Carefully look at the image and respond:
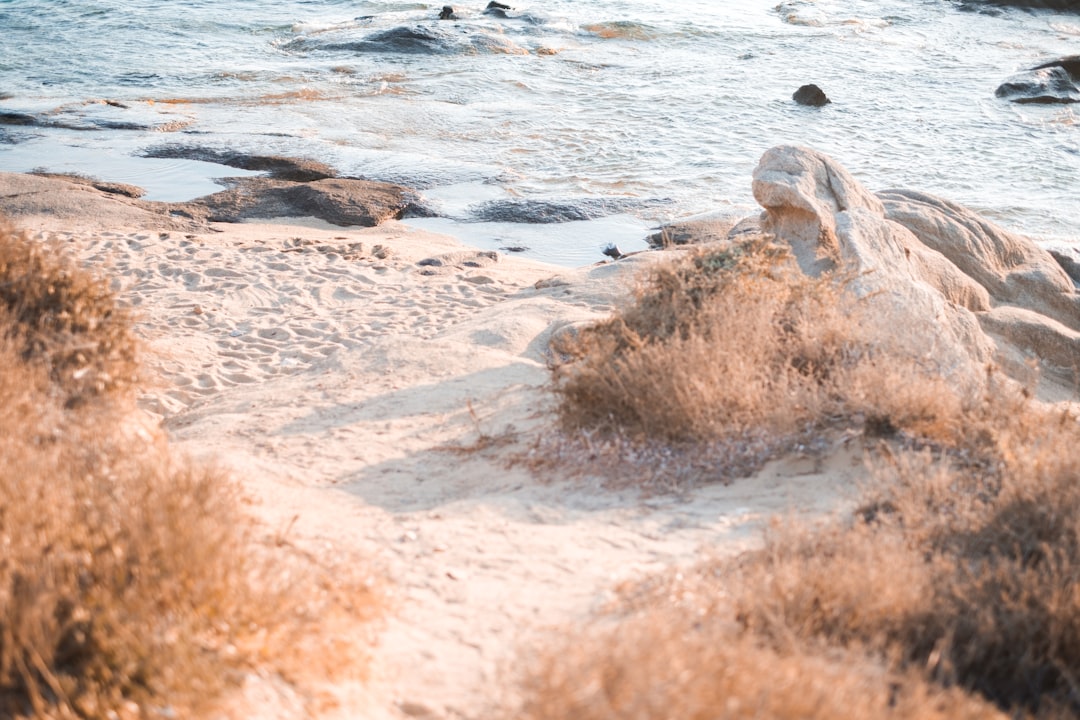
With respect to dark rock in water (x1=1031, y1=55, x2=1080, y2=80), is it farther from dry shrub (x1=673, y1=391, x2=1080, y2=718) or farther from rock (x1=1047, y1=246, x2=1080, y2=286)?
dry shrub (x1=673, y1=391, x2=1080, y2=718)

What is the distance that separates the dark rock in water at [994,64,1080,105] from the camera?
20.2m

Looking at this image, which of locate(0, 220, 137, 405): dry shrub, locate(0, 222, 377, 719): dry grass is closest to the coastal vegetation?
locate(0, 222, 377, 719): dry grass

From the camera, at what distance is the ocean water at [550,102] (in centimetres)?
1426

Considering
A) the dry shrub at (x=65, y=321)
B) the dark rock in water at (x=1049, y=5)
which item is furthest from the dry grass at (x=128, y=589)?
the dark rock in water at (x=1049, y=5)

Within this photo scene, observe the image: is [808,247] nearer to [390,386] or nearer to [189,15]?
[390,386]

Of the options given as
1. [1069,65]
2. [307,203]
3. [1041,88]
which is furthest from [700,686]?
[1069,65]

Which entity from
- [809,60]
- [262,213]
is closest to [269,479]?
[262,213]

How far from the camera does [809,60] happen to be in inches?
967

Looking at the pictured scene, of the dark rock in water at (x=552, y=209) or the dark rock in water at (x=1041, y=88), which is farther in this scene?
the dark rock in water at (x=1041, y=88)

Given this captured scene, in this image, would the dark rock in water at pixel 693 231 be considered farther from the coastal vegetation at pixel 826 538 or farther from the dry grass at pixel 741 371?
the dry grass at pixel 741 371

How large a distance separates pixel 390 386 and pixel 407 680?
4089mm

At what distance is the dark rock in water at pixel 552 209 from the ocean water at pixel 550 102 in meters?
0.05

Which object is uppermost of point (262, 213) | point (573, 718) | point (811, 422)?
point (573, 718)

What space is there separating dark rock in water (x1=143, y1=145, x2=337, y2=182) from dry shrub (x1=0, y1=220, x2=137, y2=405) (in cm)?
841
